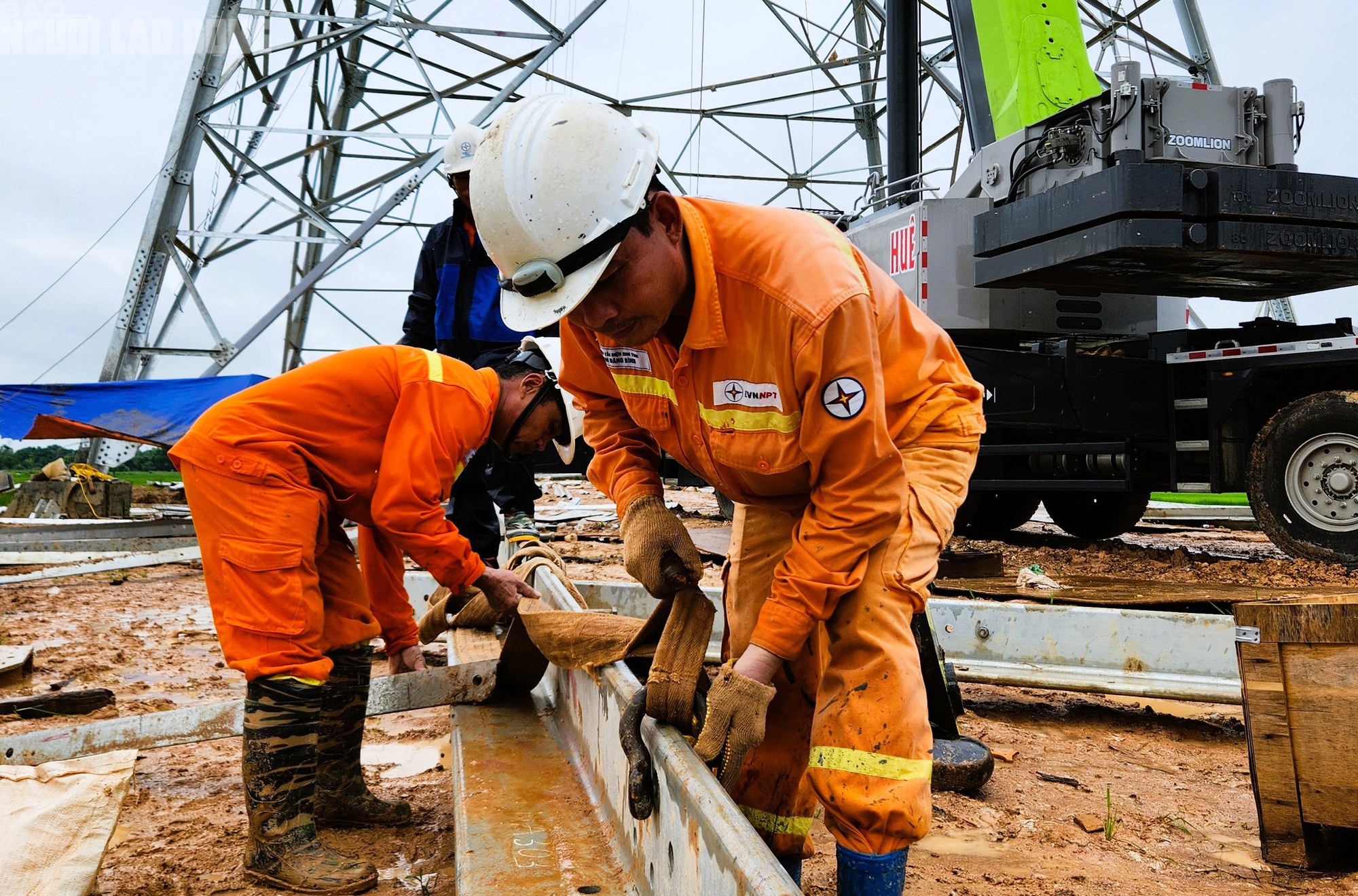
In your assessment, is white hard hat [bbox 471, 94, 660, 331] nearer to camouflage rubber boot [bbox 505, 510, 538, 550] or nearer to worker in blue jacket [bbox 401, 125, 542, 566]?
worker in blue jacket [bbox 401, 125, 542, 566]

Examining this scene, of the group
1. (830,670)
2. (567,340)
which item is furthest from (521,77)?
(830,670)

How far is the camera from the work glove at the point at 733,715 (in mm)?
1915

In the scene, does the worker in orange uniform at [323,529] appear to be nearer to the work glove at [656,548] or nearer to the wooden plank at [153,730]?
the wooden plank at [153,730]

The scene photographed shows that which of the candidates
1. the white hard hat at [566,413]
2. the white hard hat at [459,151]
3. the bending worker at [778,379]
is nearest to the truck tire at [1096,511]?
the white hard hat at [459,151]

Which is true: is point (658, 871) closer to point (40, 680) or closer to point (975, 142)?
point (40, 680)

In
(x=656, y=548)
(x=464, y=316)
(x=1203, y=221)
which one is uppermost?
(x=1203, y=221)

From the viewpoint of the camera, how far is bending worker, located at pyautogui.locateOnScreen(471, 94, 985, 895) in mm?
1848

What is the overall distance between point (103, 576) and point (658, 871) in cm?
681

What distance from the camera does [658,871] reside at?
1.89 m

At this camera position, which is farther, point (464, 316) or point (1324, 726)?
point (464, 316)

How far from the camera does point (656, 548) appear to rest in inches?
90.4

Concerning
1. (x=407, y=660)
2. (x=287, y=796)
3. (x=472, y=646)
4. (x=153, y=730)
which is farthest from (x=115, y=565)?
(x=287, y=796)

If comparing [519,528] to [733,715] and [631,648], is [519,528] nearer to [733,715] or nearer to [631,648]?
[631,648]

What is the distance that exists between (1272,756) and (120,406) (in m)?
9.24
